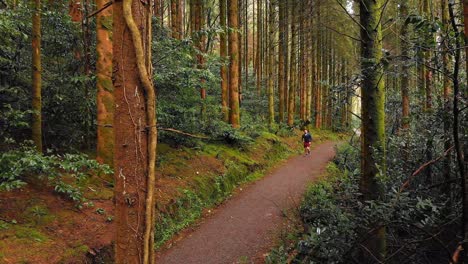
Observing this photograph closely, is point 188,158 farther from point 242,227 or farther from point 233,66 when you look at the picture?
point 233,66

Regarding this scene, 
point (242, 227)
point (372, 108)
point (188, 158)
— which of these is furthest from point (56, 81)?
point (372, 108)

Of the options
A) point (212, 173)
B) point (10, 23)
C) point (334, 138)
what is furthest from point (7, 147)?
point (334, 138)

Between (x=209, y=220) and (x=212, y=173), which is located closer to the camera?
(x=209, y=220)

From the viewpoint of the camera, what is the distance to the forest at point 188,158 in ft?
6.56

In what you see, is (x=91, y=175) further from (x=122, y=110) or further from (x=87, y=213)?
(x=122, y=110)

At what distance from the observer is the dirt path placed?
5957 mm

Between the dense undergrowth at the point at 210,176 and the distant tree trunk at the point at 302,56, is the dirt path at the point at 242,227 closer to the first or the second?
the dense undergrowth at the point at 210,176

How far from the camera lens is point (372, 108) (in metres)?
4.26

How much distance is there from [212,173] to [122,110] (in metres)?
7.82

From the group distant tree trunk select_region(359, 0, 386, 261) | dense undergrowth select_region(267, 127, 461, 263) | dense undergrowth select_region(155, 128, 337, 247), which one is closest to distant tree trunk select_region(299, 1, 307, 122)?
dense undergrowth select_region(155, 128, 337, 247)

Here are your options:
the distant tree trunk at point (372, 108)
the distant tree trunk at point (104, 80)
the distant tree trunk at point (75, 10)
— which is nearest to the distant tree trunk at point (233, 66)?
the distant tree trunk at point (75, 10)

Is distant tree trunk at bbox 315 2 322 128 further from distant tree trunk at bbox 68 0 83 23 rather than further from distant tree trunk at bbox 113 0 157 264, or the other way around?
distant tree trunk at bbox 113 0 157 264

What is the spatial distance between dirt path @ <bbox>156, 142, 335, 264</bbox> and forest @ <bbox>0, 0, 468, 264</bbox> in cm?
4

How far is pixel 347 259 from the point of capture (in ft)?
13.7
